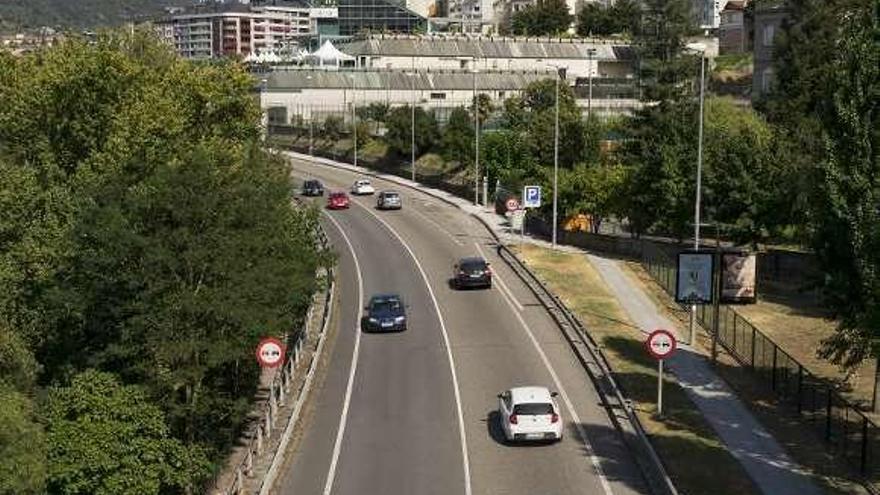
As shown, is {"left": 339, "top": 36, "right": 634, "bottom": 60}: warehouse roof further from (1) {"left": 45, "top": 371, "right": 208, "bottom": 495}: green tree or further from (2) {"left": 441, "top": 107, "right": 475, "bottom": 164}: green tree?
(1) {"left": 45, "top": 371, "right": 208, "bottom": 495}: green tree

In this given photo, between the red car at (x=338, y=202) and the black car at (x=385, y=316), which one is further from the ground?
the red car at (x=338, y=202)

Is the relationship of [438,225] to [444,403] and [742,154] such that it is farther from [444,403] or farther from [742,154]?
[444,403]

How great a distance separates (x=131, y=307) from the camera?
92.0 ft

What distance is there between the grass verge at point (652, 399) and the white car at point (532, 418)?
8.43 ft

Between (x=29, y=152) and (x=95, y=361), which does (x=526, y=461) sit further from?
(x=29, y=152)

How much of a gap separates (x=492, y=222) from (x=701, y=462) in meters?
42.0

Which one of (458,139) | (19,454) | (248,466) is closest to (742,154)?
(248,466)

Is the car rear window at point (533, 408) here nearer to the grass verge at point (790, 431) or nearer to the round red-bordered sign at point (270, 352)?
the grass verge at point (790, 431)

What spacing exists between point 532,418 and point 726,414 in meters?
6.35

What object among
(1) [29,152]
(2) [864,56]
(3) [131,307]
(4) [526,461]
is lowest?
(4) [526,461]

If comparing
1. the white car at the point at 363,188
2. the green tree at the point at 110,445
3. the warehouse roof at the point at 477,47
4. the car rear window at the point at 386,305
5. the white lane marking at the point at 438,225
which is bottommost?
the green tree at the point at 110,445

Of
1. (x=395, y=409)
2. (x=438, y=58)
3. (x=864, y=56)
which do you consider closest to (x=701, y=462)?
(x=395, y=409)

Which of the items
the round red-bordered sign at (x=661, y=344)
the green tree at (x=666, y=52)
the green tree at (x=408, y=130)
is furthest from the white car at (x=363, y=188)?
the round red-bordered sign at (x=661, y=344)

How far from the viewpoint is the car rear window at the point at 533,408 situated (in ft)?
86.6
